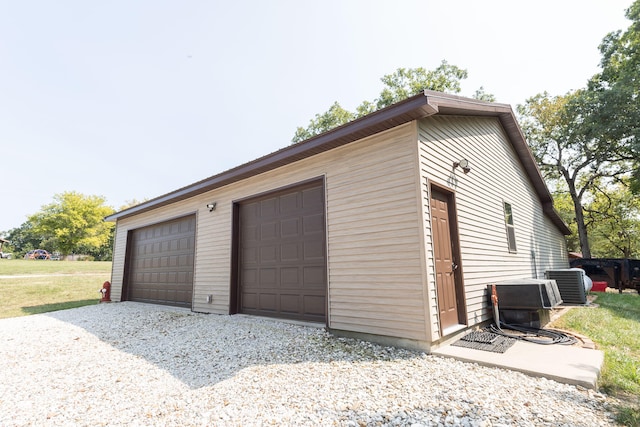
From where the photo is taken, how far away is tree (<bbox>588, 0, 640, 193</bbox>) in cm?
1280

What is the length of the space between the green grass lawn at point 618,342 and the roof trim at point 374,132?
3.40 m

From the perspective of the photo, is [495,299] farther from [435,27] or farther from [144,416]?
[435,27]

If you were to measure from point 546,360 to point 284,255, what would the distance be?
416cm

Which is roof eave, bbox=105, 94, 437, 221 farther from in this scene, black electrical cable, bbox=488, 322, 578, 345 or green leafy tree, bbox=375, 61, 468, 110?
green leafy tree, bbox=375, 61, 468, 110

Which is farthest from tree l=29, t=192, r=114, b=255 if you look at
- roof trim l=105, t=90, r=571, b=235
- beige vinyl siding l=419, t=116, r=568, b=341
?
beige vinyl siding l=419, t=116, r=568, b=341

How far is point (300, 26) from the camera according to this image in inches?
307

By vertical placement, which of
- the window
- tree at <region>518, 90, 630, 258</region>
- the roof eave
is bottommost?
the window

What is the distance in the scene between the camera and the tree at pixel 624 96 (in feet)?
42.0

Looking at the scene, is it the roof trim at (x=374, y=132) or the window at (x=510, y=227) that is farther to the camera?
the window at (x=510, y=227)

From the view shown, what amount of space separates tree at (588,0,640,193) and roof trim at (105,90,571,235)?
27.9ft

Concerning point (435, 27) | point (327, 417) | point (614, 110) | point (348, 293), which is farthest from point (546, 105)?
point (327, 417)

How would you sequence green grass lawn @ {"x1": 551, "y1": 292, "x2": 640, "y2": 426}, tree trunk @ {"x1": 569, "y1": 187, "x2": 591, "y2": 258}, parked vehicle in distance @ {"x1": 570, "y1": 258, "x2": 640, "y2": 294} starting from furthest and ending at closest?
tree trunk @ {"x1": 569, "y1": 187, "x2": 591, "y2": 258} < parked vehicle in distance @ {"x1": 570, "y1": 258, "x2": 640, "y2": 294} < green grass lawn @ {"x1": 551, "y1": 292, "x2": 640, "y2": 426}

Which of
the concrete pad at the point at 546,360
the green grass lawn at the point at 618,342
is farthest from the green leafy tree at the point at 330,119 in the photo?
the concrete pad at the point at 546,360

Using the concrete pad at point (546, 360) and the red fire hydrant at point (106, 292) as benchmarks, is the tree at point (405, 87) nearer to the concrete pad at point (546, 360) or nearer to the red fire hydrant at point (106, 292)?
the red fire hydrant at point (106, 292)
